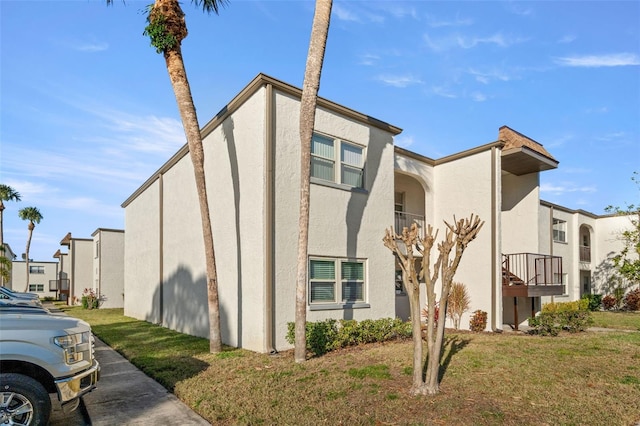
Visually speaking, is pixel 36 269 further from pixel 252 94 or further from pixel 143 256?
pixel 252 94

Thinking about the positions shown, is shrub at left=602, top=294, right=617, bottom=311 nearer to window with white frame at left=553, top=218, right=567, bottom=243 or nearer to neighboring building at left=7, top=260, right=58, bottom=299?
window with white frame at left=553, top=218, right=567, bottom=243

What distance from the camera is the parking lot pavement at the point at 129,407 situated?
5.93 metres

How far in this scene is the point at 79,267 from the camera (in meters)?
34.8

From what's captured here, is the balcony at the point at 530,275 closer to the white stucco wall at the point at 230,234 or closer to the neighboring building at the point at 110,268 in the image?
the white stucco wall at the point at 230,234

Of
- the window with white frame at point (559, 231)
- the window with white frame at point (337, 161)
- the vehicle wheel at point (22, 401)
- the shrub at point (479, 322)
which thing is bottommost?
the shrub at point (479, 322)

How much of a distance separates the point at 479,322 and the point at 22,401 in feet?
46.7

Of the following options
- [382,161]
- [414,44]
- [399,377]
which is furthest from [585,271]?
[399,377]

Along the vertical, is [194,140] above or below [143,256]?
above

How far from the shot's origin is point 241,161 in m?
11.9

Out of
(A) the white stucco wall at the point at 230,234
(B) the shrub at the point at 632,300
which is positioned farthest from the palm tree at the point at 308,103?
(B) the shrub at the point at 632,300

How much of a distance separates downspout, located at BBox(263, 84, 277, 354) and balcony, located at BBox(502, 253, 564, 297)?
33.9 ft


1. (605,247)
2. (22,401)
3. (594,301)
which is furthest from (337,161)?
(605,247)

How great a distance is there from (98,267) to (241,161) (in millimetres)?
24117

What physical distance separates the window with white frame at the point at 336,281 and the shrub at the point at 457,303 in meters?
4.86
